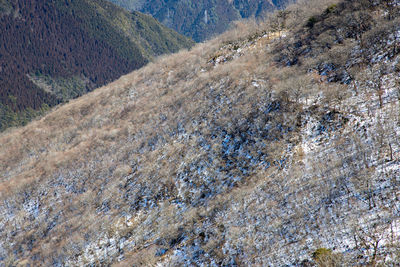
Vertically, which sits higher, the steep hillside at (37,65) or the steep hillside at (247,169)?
the steep hillside at (37,65)

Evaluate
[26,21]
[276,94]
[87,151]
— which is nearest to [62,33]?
[26,21]

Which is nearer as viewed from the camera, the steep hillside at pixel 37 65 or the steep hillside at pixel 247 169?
the steep hillside at pixel 247 169

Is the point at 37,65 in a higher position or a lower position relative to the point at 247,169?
higher

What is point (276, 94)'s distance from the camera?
26406 millimetres

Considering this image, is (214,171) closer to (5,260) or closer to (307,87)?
(307,87)

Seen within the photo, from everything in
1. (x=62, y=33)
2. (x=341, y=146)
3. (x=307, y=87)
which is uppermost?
(x=62, y=33)

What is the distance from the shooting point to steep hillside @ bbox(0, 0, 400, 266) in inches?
616

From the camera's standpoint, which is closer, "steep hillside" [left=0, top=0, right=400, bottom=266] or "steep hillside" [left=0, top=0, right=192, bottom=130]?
"steep hillside" [left=0, top=0, right=400, bottom=266]

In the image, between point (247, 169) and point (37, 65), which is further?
point (37, 65)

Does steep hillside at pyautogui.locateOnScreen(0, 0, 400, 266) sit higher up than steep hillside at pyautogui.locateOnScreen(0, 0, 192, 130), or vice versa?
steep hillside at pyautogui.locateOnScreen(0, 0, 192, 130)

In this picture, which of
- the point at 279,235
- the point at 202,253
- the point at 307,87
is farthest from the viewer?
the point at 307,87

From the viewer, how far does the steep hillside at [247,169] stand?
15.7 m

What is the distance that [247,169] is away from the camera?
21453 millimetres

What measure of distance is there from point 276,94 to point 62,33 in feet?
695
